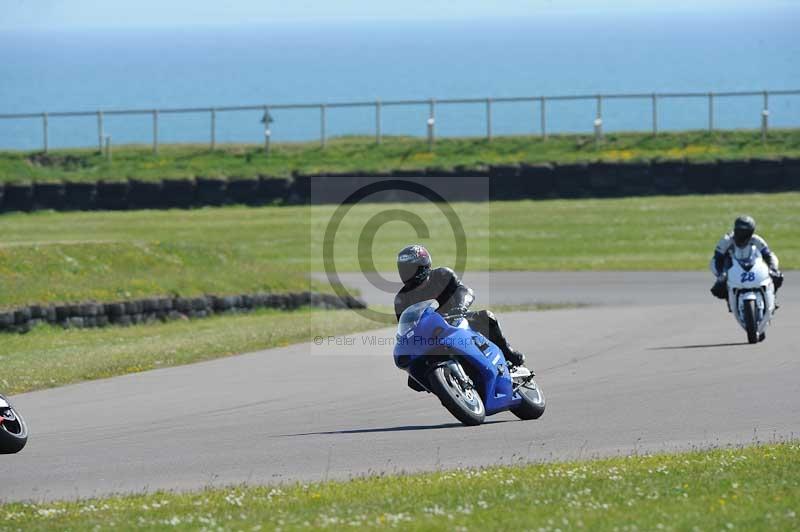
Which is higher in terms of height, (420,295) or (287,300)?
(420,295)

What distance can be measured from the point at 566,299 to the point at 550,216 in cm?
1352

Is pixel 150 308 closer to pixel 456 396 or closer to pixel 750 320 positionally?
pixel 750 320

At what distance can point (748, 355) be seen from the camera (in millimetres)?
16641

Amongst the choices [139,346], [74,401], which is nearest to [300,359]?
[139,346]

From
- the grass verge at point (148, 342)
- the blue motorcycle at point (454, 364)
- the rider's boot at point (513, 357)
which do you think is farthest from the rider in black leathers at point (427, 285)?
the grass verge at point (148, 342)

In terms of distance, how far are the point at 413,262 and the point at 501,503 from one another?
3.45m

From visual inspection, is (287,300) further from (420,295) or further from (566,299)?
(420,295)

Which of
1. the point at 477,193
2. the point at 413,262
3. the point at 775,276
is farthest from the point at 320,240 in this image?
the point at 413,262

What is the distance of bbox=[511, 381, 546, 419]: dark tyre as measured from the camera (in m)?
12.6

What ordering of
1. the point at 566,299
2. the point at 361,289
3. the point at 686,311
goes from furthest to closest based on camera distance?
the point at 361,289
the point at 566,299
the point at 686,311

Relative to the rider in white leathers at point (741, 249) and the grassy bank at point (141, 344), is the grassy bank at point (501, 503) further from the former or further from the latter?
the rider in white leathers at point (741, 249)

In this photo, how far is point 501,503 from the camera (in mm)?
8703

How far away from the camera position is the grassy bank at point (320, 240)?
2477 cm

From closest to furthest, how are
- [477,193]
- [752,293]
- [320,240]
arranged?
[752,293], [320,240], [477,193]
